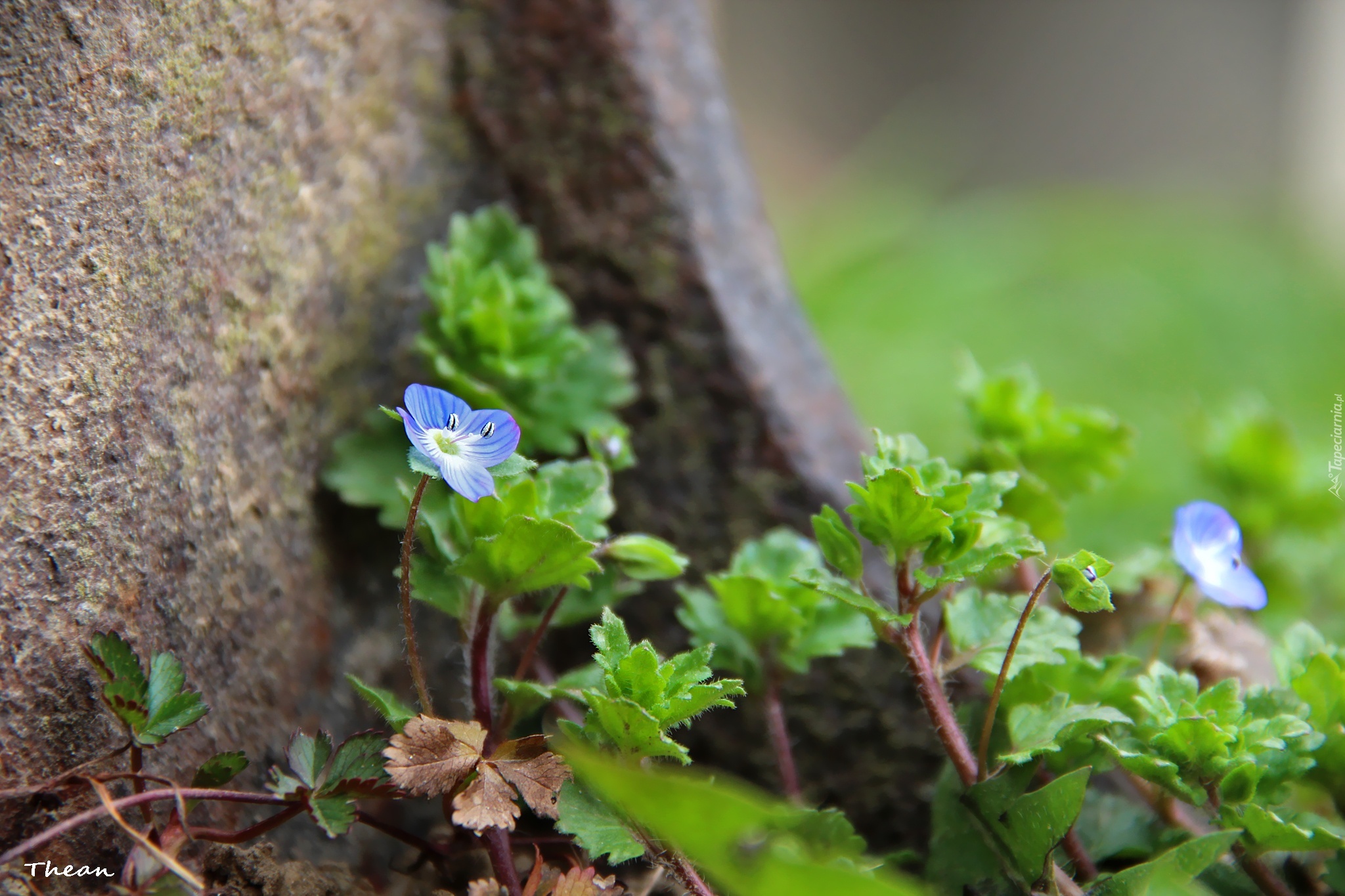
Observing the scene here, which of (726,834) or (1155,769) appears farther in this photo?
(1155,769)

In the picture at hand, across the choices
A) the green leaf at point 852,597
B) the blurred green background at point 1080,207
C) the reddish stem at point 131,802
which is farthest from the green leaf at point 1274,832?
the reddish stem at point 131,802

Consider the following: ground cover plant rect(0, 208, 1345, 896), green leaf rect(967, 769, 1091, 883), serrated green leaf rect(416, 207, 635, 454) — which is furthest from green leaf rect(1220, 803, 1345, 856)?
serrated green leaf rect(416, 207, 635, 454)

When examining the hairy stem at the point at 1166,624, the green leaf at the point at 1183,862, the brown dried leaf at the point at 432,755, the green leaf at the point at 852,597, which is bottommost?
the brown dried leaf at the point at 432,755

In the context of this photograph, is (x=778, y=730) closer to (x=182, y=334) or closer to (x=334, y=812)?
(x=334, y=812)

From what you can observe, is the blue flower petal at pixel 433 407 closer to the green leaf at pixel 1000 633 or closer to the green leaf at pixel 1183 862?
the green leaf at pixel 1000 633

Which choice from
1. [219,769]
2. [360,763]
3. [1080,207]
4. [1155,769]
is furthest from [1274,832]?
[1080,207]

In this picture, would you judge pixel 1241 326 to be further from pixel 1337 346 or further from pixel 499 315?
pixel 499 315

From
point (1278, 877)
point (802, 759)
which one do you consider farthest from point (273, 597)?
point (1278, 877)
